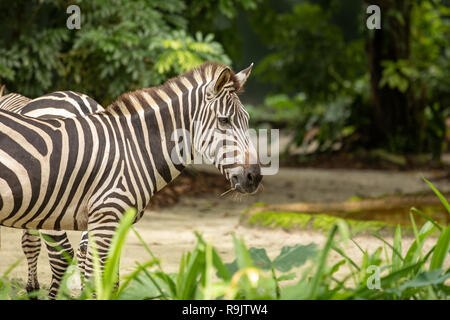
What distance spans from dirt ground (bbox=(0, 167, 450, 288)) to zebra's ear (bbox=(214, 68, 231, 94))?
703mm

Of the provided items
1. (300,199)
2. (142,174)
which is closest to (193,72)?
(142,174)

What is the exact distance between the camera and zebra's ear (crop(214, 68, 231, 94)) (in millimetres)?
3769

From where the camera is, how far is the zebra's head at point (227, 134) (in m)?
3.67

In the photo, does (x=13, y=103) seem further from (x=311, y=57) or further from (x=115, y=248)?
(x=311, y=57)

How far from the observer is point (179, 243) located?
641 centimetres

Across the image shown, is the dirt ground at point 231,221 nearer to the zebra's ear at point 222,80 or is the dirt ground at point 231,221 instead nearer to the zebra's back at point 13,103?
the zebra's ear at point 222,80

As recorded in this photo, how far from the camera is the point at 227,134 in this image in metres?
3.79

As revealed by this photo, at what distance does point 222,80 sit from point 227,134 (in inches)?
12.8

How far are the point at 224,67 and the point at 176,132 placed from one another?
507mm

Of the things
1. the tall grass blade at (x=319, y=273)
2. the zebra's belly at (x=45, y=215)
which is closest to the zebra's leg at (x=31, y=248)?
the zebra's belly at (x=45, y=215)

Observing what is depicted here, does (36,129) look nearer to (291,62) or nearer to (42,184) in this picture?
(42,184)

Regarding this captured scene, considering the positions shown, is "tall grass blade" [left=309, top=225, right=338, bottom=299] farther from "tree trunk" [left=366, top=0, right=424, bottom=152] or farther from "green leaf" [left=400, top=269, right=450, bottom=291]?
"tree trunk" [left=366, top=0, right=424, bottom=152]

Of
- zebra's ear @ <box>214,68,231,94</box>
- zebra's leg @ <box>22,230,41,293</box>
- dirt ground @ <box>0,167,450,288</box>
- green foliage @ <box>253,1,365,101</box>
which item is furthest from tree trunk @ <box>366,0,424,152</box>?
zebra's leg @ <box>22,230,41,293</box>

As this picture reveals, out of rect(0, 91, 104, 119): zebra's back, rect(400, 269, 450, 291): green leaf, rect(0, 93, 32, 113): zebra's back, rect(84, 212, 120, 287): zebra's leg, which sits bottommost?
rect(400, 269, 450, 291): green leaf
